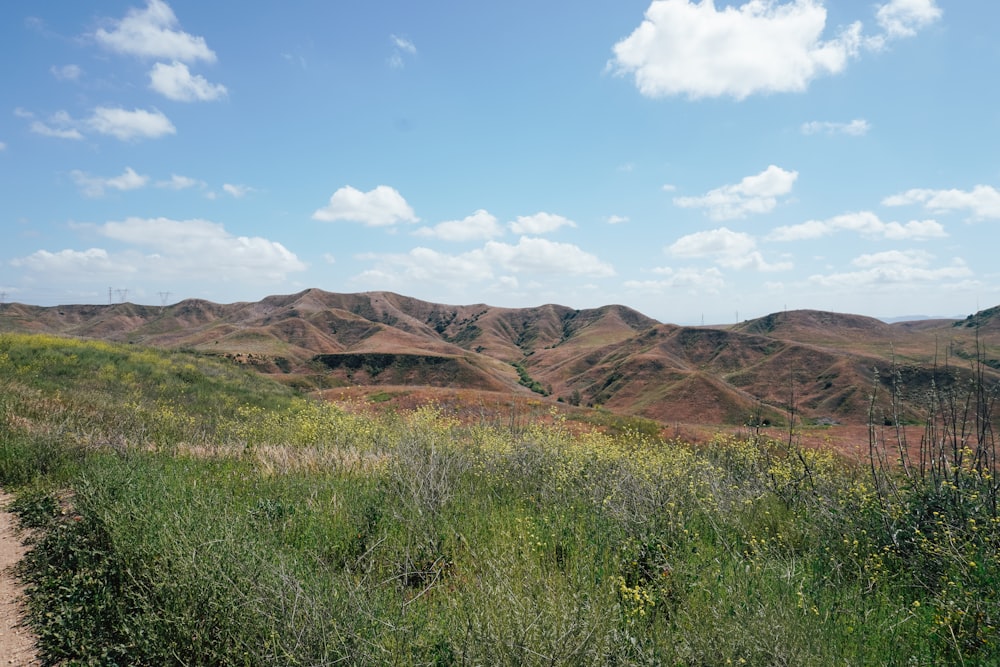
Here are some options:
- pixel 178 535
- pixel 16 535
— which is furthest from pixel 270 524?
pixel 16 535

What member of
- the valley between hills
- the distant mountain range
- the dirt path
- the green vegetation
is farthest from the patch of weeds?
the distant mountain range

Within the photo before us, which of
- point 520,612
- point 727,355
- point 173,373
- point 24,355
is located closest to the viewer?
point 520,612

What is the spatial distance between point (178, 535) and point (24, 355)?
2043 cm

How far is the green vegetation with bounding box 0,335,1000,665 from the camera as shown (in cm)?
325

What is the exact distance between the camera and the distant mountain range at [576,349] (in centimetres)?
6494

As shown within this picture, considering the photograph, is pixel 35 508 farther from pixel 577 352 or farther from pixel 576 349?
pixel 576 349

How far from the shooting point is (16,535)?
569 centimetres

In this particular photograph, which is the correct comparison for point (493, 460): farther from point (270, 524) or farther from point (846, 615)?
point (846, 615)

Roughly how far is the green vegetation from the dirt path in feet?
0.47

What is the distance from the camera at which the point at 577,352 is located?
400 feet

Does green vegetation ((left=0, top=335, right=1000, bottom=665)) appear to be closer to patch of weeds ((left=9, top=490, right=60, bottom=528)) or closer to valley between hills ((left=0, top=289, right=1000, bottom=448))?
patch of weeds ((left=9, top=490, right=60, bottom=528))

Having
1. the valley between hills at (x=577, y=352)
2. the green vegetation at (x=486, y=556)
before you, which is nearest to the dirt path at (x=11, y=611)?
the green vegetation at (x=486, y=556)

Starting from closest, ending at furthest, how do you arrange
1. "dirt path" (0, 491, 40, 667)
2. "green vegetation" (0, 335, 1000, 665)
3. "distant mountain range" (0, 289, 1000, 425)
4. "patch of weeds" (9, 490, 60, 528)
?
"green vegetation" (0, 335, 1000, 665) < "dirt path" (0, 491, 40, 667) < "patch of weeds" (9, 490, 60, 528) < "distant mountain range" (0, 289, 1000, 425)

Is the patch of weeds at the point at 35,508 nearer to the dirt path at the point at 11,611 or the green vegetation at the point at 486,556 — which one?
the green vegetation at the point at 486,556
